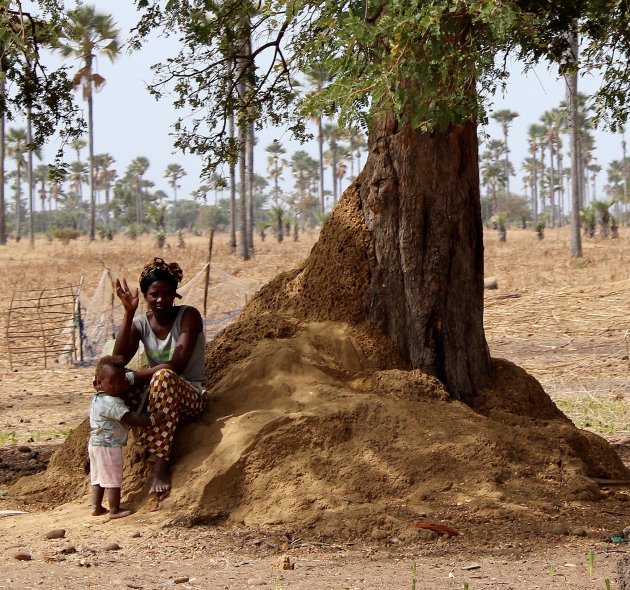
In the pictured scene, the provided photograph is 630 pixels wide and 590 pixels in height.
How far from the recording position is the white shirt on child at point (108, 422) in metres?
5.01

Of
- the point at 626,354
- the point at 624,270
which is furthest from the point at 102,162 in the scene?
the point at 626,354

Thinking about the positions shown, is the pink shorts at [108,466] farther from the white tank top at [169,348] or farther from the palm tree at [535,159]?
the palm tree at [535,159]

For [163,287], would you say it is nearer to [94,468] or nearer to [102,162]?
[94,468]

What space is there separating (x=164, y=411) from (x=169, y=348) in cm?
41

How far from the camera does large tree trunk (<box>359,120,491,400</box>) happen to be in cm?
577

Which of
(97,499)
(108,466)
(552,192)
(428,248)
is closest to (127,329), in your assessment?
(108,466)

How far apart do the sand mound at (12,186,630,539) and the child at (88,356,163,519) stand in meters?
0.21

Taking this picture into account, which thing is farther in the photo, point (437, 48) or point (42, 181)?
point (42, 181)

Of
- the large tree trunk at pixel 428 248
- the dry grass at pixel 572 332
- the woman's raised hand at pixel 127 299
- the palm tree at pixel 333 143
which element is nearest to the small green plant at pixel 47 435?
the woman's raised hand at pixel 127 299

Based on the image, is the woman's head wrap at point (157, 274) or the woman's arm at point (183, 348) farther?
the woman's head wrap at point (157, 274)

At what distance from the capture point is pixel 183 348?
5176mm

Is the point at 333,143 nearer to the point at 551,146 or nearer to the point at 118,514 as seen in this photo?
the point at 551,146

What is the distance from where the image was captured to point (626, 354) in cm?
1201

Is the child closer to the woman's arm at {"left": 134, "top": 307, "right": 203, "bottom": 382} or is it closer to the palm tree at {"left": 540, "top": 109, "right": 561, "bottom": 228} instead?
the woman's arm at {"left": 134, "top": 307, "right": 203, "bottom": 382}
